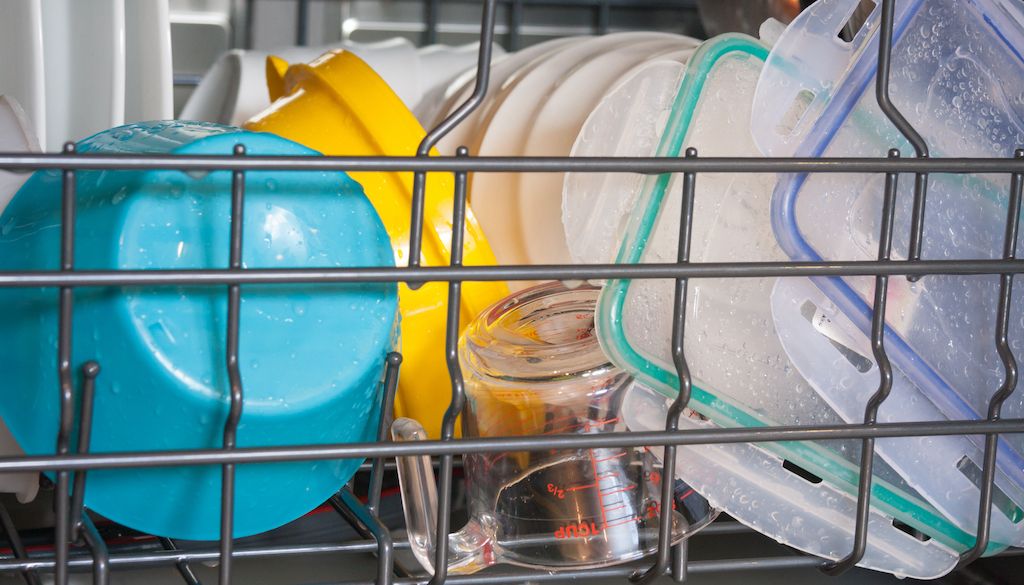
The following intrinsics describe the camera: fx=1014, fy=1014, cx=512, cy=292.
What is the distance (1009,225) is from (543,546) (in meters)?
0.25

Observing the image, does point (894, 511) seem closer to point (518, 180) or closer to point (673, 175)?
point (673, 175)

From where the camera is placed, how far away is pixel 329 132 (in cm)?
58

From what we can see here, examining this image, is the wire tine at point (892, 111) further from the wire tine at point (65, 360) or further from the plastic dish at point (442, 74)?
the plastic dish at point (442, 74)

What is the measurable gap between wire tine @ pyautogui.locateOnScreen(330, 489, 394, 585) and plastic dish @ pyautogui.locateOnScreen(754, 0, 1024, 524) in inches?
7.8

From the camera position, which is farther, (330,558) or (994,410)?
(330,558)

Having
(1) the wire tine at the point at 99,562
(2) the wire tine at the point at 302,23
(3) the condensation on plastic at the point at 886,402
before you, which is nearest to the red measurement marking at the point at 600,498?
(3) the condensation on plastic at the point at 886,402

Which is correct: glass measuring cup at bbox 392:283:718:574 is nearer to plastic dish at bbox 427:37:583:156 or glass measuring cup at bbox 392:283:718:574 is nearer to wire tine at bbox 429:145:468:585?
wire tine at bbox 429:145:468:585

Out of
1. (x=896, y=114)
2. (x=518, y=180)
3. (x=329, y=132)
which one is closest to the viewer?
(x=896, y=114)

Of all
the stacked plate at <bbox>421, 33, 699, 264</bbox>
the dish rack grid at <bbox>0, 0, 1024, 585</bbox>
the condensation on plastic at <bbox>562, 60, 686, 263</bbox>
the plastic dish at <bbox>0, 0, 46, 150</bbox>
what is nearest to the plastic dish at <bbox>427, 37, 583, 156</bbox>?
the stacked plate at <bbox>421, 33, 699, 264</bbox>

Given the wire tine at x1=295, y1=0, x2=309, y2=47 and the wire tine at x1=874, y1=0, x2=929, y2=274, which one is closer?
the wire tine at x1=874, y1=0, x2=929, y2=274

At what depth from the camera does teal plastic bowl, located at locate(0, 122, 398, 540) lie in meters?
0.39

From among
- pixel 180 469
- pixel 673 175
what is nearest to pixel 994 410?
pixel 673 175

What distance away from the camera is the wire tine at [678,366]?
1.33 ft

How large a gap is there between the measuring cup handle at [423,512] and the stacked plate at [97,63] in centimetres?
34
